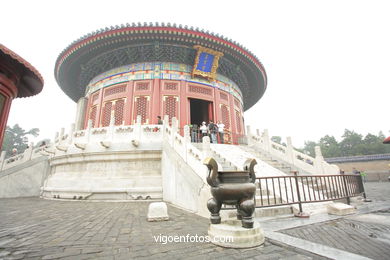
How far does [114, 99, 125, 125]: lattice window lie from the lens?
10938 millimetres

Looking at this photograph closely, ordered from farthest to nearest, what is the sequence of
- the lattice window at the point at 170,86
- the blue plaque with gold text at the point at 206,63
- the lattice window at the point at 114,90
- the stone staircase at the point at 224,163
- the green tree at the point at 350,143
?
the green tree at the point at 350,143 → the lattice window at the point at 114,90 → the lattice window at the point at 170,86 → the blue plaque with gold text at the point at 206,63 → the stone staircase at the point at 224,163

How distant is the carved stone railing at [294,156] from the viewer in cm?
736

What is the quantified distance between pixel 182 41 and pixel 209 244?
1018cm

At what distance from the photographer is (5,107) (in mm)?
2764

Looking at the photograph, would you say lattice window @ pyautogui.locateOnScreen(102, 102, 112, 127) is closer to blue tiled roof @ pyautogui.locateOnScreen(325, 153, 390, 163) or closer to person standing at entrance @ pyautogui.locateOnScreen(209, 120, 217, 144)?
person standing at entrance @ pyautogui.locateOnScreen(209, 120, 217, 144)

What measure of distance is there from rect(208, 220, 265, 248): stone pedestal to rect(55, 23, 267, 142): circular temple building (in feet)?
27.4

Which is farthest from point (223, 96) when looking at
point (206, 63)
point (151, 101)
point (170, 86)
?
point (151, 101)

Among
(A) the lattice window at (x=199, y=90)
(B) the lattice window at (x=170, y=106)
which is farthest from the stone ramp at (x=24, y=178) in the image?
(A) the lattice window at (x=199, y=90)

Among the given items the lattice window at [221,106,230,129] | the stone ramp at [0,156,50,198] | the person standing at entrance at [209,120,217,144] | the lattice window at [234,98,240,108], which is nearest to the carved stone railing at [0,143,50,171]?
the stone ramp at [0,156,50,198]

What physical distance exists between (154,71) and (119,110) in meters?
3.05

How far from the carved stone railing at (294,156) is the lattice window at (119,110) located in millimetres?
7624

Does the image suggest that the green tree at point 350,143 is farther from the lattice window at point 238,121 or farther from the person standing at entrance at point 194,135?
the person standing at entrance at point 194,135

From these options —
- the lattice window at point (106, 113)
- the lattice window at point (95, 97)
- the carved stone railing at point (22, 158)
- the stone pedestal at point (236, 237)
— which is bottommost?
the stone pedestal at point (236, 237)

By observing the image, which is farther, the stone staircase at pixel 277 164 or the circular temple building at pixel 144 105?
the stone staircase at pixel 277 164
